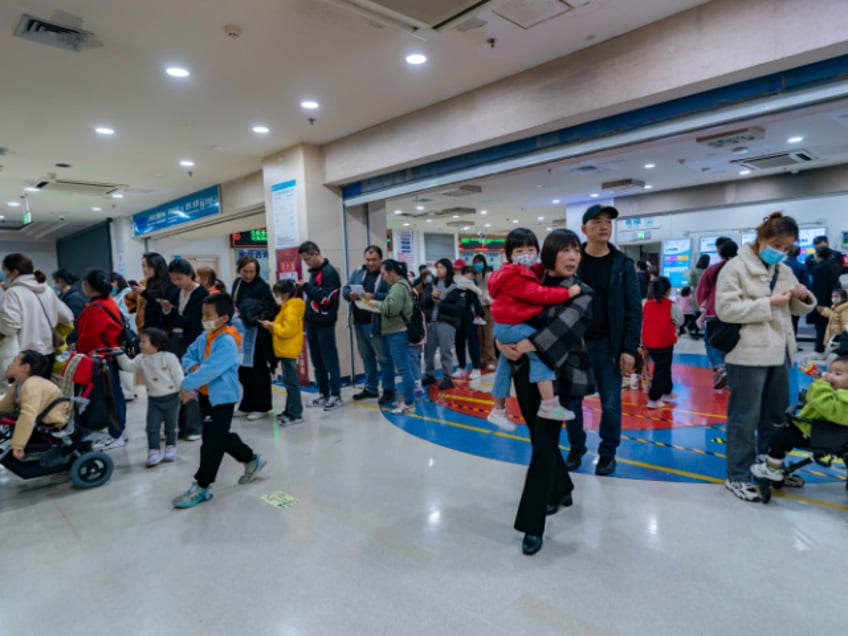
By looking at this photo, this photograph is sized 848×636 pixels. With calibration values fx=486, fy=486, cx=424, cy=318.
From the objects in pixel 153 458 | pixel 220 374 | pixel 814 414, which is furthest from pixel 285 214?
pixel 814 414

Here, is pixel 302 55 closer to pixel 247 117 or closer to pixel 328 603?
pixel 247 117

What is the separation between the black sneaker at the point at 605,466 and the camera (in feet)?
10.2

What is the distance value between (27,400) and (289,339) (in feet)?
6.55

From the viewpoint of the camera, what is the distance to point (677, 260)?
36.3ft

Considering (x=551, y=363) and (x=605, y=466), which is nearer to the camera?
(x=551, y=363)

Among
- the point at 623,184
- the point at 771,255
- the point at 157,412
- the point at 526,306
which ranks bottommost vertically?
the point at 157,412

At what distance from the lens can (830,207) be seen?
30.5 feet

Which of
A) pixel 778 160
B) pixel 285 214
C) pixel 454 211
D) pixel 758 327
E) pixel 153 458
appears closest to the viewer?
pixel 758 327

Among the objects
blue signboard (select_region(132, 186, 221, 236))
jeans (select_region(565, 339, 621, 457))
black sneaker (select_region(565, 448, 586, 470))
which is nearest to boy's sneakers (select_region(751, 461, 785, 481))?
jeans (select_region(565, 339, 621, 457))

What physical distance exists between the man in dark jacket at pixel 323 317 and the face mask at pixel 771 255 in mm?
3519


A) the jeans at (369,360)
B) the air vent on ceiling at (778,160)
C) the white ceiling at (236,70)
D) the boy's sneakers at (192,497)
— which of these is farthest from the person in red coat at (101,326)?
the air vent on ceiling at (778,160)

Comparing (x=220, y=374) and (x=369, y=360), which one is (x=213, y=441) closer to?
(x=220, y=374)

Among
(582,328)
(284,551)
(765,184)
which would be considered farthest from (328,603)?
(765,184)

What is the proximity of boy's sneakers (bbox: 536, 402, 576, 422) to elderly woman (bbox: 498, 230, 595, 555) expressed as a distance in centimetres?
6
